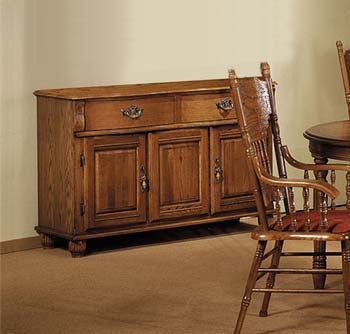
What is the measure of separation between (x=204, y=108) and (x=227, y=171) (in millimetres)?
416

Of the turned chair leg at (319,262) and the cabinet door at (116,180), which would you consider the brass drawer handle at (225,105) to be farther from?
the turned chair leg at (319,262)

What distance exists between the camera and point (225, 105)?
250 inches

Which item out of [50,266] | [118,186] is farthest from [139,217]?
[50,266]

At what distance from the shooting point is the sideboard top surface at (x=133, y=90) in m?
5.88

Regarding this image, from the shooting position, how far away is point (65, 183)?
5.92 m

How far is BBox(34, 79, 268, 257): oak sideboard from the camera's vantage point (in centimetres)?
588

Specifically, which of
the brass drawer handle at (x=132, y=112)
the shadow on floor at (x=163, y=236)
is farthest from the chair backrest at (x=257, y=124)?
the shadow on floor at (x=163, y=236)

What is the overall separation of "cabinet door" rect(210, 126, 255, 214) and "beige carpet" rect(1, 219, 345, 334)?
0.22 metres

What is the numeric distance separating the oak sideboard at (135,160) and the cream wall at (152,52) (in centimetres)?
12

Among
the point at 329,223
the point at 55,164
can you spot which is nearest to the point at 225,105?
the point at 55,164

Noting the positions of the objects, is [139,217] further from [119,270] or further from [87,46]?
[87,46]

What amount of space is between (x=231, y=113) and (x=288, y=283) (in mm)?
1378

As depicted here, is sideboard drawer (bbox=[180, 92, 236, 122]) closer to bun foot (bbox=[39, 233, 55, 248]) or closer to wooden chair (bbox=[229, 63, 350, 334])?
bun foot (bbox=[39, 233, 55, 248])

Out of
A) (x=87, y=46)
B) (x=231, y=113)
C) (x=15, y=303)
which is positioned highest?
(x=87, y=46)
